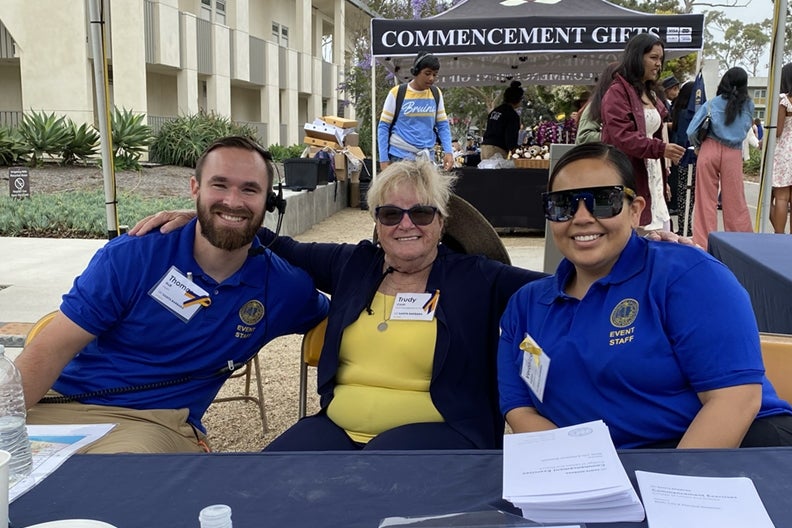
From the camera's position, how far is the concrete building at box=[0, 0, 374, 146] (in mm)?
17844

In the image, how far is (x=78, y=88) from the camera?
1798 cm

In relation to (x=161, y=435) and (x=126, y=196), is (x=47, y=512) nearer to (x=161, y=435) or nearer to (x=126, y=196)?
(x=161, y=435)

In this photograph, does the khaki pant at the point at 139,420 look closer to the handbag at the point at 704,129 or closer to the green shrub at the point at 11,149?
the handbag at the point at 704,129

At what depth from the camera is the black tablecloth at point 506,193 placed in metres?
9.12

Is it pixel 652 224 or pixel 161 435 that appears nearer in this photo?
pixel 161 435

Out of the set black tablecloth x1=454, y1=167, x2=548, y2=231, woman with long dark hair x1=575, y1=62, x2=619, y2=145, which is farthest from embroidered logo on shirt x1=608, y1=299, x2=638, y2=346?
black tablecloth x1=454, y1=167, x2=548, y2=231

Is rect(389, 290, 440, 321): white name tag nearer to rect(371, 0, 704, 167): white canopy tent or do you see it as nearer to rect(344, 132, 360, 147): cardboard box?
rect(371, 0, 704, 167): white canopy tent

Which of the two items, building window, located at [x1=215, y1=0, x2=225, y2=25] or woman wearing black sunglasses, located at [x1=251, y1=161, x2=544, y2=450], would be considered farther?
building window, located at [x1=215, y1=0, x2=225, y2=25]

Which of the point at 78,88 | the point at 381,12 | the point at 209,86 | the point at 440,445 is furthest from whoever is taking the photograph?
the point at 381,12

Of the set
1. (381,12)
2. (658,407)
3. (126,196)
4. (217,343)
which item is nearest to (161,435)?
(217,343)

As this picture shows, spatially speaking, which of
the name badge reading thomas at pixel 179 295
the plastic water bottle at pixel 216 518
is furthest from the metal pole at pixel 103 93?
the plastic water bottle at pixel 216 518

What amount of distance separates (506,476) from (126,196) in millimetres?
10369

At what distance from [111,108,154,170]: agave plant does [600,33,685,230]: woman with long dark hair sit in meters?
11.4

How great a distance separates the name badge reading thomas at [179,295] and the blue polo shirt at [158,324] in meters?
0.01
